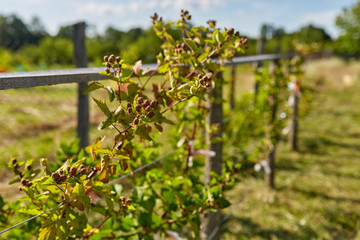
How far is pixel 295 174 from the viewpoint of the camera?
14.1 ft

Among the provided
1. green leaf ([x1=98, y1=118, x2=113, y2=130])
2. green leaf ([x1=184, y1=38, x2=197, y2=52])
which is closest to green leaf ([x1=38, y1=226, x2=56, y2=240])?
green leaf ([x1=98, y1=118, x2=113, y2=130])

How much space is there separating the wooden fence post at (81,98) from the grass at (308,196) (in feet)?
5.58

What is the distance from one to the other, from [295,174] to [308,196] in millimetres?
648

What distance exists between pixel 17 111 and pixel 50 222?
8.42 m

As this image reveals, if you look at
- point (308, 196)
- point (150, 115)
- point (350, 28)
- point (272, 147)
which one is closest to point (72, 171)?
point (150, 115)

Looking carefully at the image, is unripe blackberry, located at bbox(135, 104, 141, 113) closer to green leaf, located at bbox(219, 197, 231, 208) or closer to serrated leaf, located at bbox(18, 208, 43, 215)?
serrated leaf, located at bbox(18, 208, 43, 215)

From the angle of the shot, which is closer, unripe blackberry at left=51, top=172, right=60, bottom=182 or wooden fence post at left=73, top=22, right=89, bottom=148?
unripe blackberry at left=51, top=172, right=60, bottom=182

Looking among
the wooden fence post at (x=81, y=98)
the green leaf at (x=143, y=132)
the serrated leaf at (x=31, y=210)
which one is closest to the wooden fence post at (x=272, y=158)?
the wooden fence post at (x=81, y=98)

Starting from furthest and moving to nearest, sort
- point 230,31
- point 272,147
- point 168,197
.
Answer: point 272,147
point 168,197
point 230,31

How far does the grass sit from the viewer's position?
3000 mm

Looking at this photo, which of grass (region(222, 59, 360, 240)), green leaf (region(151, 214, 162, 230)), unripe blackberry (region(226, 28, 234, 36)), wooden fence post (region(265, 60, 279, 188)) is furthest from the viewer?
wooden fence post (region(265, 60, 279, 188))

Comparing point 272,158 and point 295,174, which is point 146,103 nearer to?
point 272,158

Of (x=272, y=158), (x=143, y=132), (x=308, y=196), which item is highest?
(x=143, y=132)

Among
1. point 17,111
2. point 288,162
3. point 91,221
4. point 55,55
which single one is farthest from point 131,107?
point 55,55
